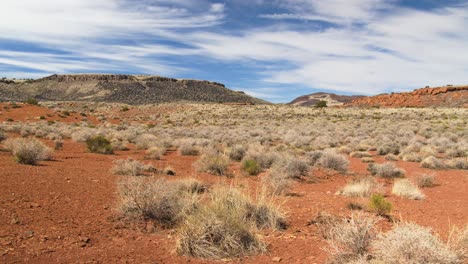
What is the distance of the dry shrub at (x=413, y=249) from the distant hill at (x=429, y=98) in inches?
3218

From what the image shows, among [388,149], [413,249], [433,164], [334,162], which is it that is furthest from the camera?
[388,149]

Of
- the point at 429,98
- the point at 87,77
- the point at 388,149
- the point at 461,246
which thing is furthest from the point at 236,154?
the point at 87,77

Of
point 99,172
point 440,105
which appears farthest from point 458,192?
point 440,105

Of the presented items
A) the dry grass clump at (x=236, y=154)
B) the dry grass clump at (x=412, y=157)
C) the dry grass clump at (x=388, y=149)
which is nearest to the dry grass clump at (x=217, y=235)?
the dry grass clump at (x=236, y=154)

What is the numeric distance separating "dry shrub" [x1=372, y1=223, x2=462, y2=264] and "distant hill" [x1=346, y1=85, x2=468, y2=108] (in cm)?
8174

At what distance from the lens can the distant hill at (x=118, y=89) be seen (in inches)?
4294

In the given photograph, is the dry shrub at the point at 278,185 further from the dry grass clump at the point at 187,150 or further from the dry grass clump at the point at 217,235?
the dry grass clump at the point at 187,150

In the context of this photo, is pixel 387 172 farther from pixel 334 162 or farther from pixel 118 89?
pixel 118 89

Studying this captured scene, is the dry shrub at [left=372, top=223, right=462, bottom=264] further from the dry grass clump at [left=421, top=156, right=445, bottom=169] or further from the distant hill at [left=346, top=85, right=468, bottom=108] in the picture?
the distant hill at [left=346, top=85, right=468, bottom=108]

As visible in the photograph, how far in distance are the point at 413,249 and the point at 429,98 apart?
93.5m

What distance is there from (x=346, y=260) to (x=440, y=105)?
3427 inches

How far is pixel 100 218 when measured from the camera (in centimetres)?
748

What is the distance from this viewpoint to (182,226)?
20.7 ft

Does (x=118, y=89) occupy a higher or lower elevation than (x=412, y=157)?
higher
